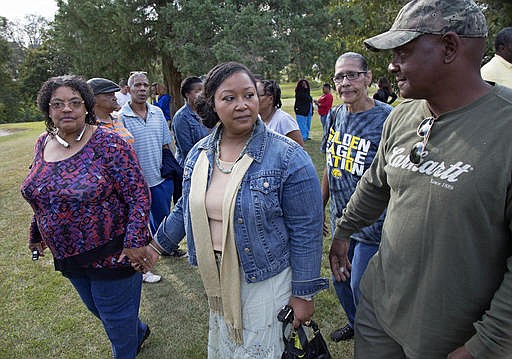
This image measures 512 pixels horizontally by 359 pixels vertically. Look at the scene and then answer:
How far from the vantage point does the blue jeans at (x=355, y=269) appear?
252 centimetres

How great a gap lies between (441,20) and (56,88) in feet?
7.22

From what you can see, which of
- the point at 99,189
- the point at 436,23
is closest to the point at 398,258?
the point at 436,23

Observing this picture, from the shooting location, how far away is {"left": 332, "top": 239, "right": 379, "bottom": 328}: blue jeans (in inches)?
99.3

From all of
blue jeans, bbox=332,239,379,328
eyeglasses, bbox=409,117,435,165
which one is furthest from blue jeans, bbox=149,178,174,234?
eyeglasses, bbox=409,117,435,165

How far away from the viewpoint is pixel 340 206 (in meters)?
2.77

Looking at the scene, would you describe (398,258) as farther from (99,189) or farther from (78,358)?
(78,358)

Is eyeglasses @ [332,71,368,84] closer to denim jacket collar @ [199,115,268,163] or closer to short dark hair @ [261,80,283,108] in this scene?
denim jacket collar @ [199,115,268,163]

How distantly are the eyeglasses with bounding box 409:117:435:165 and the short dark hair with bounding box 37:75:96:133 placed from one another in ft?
6.73

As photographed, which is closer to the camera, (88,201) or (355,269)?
(88,201)

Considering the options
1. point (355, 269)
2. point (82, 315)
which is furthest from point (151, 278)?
point (355, 269)

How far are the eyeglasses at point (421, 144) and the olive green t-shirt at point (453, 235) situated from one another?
2cm

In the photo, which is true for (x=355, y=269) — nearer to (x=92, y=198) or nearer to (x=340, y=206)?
(x=340, y=206)

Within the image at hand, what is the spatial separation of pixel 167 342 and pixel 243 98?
7.65 feet

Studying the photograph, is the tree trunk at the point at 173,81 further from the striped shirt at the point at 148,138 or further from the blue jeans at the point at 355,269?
the blue jeans at the point at 355,269
